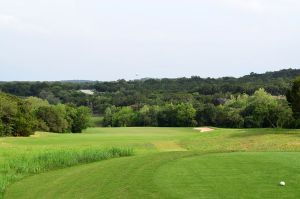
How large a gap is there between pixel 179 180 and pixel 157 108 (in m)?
105

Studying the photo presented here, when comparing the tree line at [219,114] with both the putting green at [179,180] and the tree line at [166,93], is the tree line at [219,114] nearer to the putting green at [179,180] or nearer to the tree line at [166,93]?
the tree line at [166,93]

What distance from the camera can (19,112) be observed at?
69.9 metres

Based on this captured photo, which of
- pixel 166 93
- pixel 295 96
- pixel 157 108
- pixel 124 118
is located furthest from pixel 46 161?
pixel 166 93

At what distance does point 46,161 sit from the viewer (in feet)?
92.2

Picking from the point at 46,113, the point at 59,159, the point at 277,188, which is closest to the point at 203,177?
the point at 277,188

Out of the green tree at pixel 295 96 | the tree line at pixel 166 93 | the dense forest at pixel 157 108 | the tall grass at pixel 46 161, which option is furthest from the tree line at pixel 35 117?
the tall grass at pixel 46 161

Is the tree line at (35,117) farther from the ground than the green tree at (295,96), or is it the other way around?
the green tree at (295,96)

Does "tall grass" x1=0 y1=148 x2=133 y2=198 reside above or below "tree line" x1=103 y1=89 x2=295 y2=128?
above

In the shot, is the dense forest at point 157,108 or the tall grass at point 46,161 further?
the dense forest at point 157,108

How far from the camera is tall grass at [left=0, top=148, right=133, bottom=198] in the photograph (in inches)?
992

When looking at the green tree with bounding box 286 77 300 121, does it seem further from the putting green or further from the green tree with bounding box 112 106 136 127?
the green tree with bounding box 112 106 136 127

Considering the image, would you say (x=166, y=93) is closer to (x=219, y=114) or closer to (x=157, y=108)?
(x=157, y=108)

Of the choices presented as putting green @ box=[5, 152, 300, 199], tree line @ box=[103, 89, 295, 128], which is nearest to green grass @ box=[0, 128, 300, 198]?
putting green @ box=[5, 152, 300, 199]

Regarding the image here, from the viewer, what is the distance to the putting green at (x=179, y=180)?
1491cm
